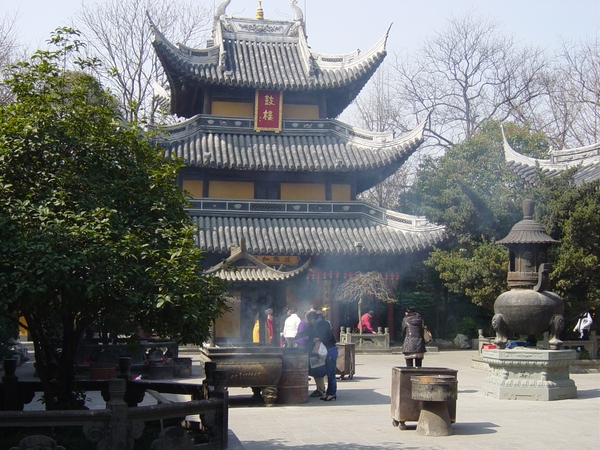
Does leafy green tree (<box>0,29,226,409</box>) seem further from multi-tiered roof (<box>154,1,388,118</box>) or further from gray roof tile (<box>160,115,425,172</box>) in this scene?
multi-tiered roof (<box>154,1,388,118</box>)

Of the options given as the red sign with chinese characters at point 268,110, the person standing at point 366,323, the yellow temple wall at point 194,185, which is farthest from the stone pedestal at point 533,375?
the red sign with chinese characters at point 268,110

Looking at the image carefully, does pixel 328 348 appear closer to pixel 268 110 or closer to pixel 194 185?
pixel 194 185

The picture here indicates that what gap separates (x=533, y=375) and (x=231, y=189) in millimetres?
15149

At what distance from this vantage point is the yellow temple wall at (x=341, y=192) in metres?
26.3

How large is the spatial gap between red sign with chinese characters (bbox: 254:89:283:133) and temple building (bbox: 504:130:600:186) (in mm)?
7396

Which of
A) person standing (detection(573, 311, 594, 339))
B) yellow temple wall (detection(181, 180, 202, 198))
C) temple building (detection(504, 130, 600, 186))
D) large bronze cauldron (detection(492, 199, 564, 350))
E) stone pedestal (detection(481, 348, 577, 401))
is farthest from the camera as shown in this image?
yellow temple wall (detection(181, 180, 202, 198))

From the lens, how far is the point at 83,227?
20.5 feet

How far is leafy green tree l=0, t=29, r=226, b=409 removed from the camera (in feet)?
20.2

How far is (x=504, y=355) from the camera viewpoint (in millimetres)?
12250

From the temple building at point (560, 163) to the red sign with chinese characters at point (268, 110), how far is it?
7396mm

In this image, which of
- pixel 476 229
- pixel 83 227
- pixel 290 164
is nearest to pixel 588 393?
pixel 476 229

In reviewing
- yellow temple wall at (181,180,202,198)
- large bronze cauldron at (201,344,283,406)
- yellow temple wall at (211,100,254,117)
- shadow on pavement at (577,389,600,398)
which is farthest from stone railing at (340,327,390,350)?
large bronze cauldron at (201,344,283,406)

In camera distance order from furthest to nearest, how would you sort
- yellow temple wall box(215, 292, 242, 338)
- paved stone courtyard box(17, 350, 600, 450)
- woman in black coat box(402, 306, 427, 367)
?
yellow temple wall box(215, 292, 242, 338)
woman in black coat box(402, 306, 427, 367)
paved stone courtyard box(17, 350, 600, 450)

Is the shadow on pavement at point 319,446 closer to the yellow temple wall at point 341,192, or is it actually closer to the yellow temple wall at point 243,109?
the yellow temple wall at point 341,192
